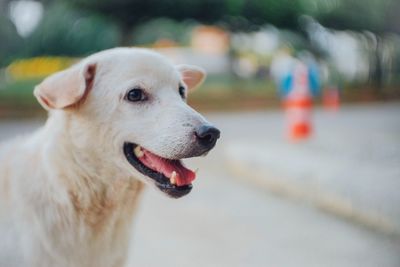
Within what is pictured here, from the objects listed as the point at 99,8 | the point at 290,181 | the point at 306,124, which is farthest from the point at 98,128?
the point at 99,8

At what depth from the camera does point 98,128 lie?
1.79m

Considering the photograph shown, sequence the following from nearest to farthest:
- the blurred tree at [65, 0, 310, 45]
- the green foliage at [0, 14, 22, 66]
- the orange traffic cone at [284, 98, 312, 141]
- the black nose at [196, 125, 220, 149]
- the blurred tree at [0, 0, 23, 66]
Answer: the black nose at [196, 125, 220, 149], the orange traffic cone at [284, 98, 312, 141], the blurred tree at [65, 0, 310, 45], the blurred tree at [0, 0, 23, 66], the green foliage at [0, 14, 22, 66]

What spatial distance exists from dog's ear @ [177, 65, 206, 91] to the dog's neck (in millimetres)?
502

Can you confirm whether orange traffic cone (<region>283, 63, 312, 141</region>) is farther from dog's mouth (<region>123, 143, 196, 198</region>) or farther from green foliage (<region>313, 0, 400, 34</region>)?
dog's mouth (<region>123, 143, 196, 198</region>)

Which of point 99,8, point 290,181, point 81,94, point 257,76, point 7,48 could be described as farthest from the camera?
point 257,76

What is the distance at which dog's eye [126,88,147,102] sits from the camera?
179 centimetres

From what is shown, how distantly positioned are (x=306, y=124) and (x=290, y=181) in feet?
5.16

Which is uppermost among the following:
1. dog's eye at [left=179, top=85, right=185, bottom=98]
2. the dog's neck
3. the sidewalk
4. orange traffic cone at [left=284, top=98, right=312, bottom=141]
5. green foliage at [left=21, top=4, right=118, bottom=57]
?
green foliage at [left=21, top=4, right=118, bottom=57]

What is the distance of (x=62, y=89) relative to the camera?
1.71m

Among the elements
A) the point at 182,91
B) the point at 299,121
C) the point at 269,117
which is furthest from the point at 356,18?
the point at 182,91

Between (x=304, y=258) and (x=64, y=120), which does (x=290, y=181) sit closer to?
(x=304, y=258)

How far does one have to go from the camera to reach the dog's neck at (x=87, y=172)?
1.77m

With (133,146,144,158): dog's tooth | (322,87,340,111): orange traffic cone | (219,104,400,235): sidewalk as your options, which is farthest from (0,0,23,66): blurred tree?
(322,87,340,111): orange traffic cone

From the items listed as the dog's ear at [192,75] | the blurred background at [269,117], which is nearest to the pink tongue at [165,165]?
the dog's ear at [192,75]
